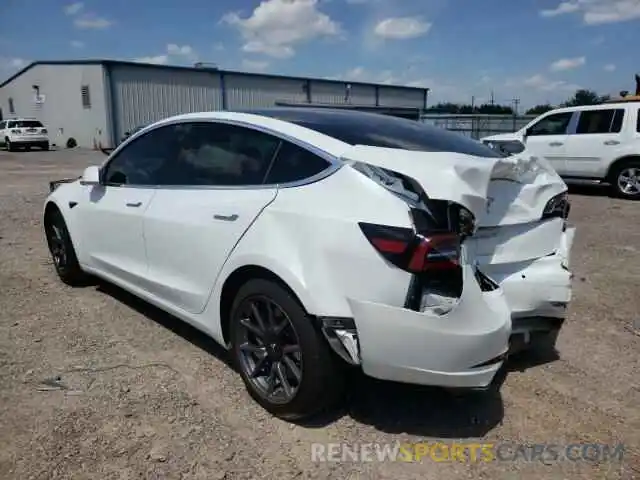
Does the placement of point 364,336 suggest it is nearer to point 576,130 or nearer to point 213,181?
point 213,181

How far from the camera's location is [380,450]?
8.52 ft

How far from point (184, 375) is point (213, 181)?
3.94ft

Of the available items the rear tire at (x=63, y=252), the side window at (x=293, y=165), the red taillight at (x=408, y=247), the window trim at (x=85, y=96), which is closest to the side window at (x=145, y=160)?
the rear tire at (x=63, y=252)

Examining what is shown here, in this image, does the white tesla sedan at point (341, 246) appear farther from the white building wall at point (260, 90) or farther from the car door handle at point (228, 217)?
the white building wall at point (260, 90)

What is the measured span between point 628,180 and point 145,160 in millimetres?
9862

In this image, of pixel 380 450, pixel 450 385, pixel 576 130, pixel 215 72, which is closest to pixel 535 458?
pixel 450 385

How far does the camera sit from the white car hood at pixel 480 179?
2439 millimetres

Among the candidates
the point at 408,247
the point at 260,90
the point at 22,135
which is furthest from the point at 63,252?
the point at 260,90

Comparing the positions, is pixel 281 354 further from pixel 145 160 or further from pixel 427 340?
Result: pixel 145 160

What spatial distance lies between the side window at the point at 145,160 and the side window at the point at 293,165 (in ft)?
3.47

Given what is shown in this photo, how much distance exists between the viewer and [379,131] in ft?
10.4

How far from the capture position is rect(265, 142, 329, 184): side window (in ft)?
8.95

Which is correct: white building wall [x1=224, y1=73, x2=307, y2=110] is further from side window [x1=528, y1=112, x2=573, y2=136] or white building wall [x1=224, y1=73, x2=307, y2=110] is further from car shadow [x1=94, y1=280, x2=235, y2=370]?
car shadow [x1=94, y1=280, x2=235, y2=370]

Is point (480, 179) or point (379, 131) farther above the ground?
point (379, 131)
